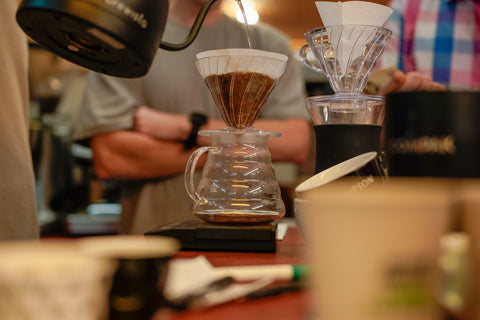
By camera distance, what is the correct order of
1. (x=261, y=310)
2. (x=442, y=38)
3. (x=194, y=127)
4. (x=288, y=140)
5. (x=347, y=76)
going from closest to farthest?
(x=261, y=310) → (x=347, y=76) → (x=194, y=127) → (x=288, y=140) → (x=442, y=38)

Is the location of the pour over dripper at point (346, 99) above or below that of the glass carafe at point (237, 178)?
above

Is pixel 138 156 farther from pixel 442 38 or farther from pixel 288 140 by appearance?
pixel 442 38

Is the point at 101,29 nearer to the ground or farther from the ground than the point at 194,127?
farther from the ground

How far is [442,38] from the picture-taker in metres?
1.81

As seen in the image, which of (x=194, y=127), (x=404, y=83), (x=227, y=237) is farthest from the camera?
(x=194, y=127)

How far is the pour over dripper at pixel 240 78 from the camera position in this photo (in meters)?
0.80

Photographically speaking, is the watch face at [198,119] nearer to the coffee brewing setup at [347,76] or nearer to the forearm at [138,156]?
the forearm at [138,156]

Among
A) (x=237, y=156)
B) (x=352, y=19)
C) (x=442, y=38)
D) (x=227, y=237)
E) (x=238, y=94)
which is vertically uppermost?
(x=442, y=38)

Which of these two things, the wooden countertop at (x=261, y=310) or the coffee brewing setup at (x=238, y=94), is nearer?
the wooden countertop at (x=261, y=310)

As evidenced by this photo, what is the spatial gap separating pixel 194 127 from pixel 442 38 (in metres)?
0.97

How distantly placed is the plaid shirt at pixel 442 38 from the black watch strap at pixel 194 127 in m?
0.73

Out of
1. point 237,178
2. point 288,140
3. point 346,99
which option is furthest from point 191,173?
point 288,140

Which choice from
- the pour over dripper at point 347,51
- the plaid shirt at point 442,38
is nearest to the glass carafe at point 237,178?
the pour over dripper at point 347,51

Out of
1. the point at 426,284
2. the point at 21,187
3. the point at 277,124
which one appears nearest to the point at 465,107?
the point at 426,284
